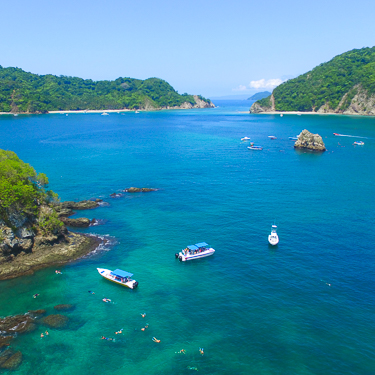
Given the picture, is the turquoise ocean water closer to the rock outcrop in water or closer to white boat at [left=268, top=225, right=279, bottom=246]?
white boat at [left=268, top=225, right=279, bottom=246]

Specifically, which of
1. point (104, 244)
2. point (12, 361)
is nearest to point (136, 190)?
point (104, 244)

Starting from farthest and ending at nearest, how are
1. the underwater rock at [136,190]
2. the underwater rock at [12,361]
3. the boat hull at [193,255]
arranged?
the underwater rock at [136,190]
the boat hull at [193,255]
the underwater rock at [12,361]

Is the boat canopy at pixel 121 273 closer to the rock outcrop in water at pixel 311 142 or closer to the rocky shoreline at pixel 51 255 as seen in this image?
the rocky shoreline at pixel 51 255

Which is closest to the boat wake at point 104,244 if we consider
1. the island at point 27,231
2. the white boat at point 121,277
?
the island at point 27,231

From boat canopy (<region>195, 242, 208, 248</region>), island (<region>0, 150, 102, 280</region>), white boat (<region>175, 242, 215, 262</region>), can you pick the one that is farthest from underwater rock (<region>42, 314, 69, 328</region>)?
boat canopy (<region>195, 242, 208, 248</region>)

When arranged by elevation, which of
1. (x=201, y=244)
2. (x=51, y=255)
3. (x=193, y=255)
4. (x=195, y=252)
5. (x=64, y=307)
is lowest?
(x=64, y=307)

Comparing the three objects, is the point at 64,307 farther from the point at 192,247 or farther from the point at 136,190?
the point at 136,190
